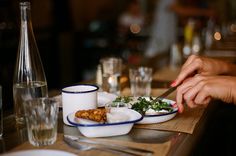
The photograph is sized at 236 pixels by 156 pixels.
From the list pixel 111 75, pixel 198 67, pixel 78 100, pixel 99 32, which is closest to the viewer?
pixel 78 100

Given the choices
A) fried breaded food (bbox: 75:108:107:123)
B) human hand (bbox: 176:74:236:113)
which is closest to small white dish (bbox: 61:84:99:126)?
fried breaded food (bbox: 75:108:107:123)

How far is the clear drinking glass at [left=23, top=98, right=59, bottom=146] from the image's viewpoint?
41.6 inches

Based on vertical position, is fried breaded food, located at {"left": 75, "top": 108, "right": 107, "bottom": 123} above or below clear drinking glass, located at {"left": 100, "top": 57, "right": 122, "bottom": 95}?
below

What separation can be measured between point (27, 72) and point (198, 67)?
62cm

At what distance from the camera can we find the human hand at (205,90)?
1.26 meters

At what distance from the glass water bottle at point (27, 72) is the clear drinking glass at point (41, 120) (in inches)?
9.7

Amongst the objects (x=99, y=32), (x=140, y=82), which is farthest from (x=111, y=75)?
(x=99, y=32)

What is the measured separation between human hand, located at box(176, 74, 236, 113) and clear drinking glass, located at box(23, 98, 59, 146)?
42cm

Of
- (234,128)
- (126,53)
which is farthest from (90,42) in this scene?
(234,128)

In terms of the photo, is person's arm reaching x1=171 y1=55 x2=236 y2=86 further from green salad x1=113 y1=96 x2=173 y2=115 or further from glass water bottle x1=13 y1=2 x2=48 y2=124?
glass water bottle x1=13 y1=2 x2=48 y2=124

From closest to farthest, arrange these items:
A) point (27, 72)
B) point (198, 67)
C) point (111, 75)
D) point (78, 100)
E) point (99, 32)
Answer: point (78, 100)
point (27, 72)
point (198, 67)
point (111, 75)
point (99, 32)

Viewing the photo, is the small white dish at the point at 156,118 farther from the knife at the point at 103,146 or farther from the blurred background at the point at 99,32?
the blurred background at the point at 99,32

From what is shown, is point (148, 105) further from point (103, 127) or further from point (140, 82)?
point (140, 82)

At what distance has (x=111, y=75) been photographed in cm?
169
